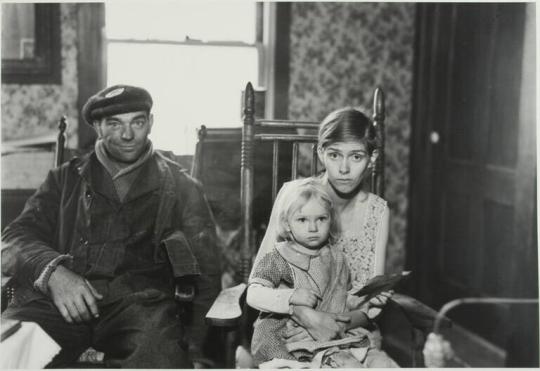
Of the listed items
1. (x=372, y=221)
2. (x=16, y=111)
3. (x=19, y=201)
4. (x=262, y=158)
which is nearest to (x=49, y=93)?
(x=16, y=111)

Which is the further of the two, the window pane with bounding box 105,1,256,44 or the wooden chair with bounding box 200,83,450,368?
the window pane with bounding box 105,1,256,44

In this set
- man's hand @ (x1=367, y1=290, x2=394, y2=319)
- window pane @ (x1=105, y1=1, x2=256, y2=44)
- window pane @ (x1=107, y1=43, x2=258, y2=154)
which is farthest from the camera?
window pane @ (x1=105, y1=1, x2=256, y2=44)

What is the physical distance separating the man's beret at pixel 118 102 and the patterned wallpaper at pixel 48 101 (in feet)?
2.77

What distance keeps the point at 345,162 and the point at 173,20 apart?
0.85m

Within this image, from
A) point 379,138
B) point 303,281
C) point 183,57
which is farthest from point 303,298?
point 183,57

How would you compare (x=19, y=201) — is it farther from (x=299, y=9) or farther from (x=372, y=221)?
(x=299, y=9)

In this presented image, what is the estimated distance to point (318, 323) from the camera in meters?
1.39

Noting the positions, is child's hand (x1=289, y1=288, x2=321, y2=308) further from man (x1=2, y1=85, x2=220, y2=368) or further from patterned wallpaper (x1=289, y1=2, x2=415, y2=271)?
patterned wallpaper (x1=289, y1=2, x2=415, y2=271)

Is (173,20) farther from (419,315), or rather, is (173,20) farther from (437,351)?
(437,351)

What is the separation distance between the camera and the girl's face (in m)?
1.47

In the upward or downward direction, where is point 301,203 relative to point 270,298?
upward

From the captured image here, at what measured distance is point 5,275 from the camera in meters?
1.51

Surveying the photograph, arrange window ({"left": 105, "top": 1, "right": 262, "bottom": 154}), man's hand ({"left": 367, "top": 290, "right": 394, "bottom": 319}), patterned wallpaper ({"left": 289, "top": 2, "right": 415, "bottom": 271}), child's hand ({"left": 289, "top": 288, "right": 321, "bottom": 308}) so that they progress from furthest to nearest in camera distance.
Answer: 1. patterned wallpaper ({"left": 289, "top": 2, "right": 415, "bottom": 271})
2. window ({"left": 105, "top": 1, "right": 262, "bottom": 154})
3. man's hand ({"left": 367, "top": 290, "right": 394, "bottom": 319})
4. child's hand ({"left": 289, "top": 288, "right": 321, "bottom": 308})

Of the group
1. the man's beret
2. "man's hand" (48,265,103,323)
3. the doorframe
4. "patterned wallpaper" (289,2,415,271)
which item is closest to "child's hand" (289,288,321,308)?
"man's hand" (48,265,103,323)
